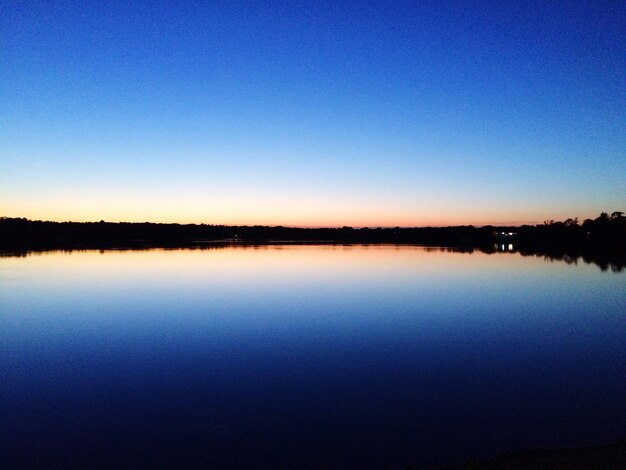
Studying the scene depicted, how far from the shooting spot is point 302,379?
1404 cm

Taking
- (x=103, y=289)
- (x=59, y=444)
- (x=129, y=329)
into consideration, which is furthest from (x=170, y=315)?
(x=59, y=444)

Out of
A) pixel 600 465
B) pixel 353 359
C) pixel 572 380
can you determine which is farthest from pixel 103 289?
pixel 600 465

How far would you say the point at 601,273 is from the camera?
48.9 m

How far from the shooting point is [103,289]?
3447 centimetres

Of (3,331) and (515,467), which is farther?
(3,331)

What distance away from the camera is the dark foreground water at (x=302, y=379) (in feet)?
31.8

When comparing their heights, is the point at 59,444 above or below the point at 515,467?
below

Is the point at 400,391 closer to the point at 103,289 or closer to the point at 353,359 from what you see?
the point at 353,359

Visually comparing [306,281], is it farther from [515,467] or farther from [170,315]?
[515,467]

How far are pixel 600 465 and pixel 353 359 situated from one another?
30.6ft

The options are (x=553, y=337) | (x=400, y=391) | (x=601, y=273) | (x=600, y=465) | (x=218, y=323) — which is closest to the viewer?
(x=600, y=465)

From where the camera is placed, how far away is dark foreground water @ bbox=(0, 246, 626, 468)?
970 cm

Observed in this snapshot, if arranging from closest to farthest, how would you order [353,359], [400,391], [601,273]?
[400,391], [353,359], [601,273]

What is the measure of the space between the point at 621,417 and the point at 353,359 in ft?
25.5
